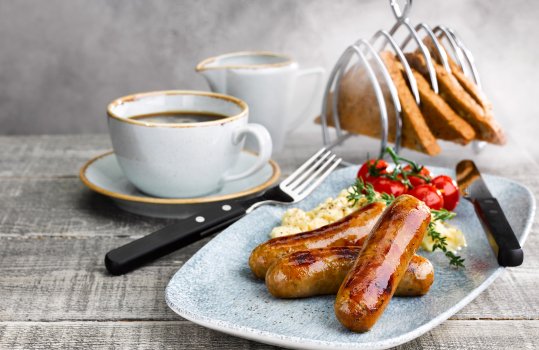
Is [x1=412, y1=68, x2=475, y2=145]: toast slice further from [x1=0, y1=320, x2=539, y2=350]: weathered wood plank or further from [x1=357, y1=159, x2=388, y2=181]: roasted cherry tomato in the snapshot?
[x1=0, y1=320, x2=539, y2=350]: weathered wood plank

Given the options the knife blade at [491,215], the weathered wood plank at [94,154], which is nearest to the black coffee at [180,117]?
the weathered wood plank at [94,154]

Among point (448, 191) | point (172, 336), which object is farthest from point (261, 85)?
point (172, 336)

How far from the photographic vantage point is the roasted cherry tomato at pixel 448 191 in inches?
61.8

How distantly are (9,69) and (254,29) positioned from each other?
0.98 m

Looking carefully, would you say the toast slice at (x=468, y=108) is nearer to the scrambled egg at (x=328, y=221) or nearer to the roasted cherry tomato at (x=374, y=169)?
the roasted cherry tomato at (x=374, y=169)

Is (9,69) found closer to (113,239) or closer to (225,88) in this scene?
(225,88)

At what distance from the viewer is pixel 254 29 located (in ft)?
8.66

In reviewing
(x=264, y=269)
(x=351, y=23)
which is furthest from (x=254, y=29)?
(x=264, y=269)

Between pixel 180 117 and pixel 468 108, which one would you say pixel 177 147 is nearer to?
pixel 180 117

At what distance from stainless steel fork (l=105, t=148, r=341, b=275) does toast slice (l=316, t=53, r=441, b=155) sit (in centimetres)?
36

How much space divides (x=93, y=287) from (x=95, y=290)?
0.05 ft

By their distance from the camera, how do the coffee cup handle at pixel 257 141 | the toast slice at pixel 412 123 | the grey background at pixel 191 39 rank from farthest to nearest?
the grey background at pixel 191 39, the toast slice at pixel 412 123, the coffee cup handle at pixel 257 141

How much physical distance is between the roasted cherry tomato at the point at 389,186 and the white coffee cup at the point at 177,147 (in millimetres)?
272

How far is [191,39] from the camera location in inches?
105
